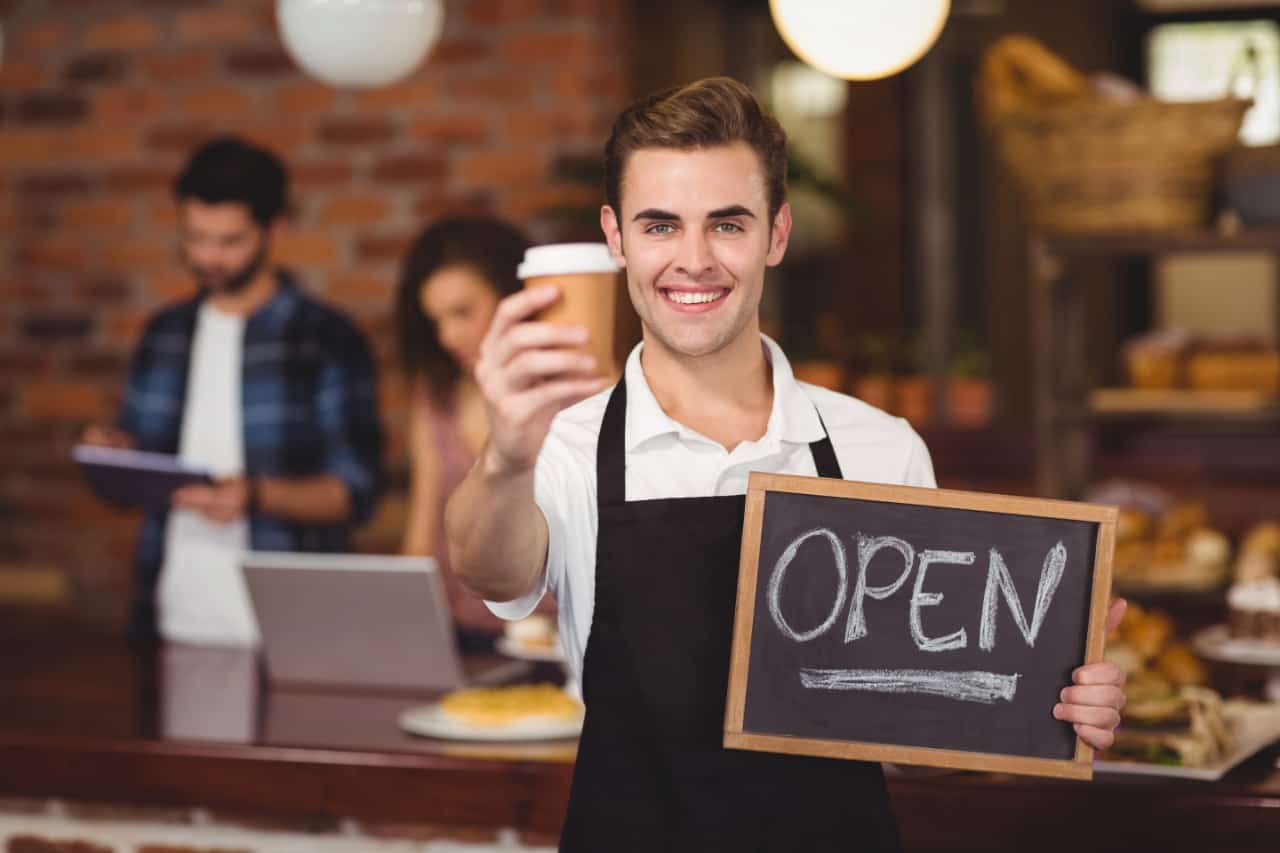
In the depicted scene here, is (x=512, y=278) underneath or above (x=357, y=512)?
above

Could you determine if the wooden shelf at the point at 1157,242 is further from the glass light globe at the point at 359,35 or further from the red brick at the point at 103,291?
the red brick at the point at 103,291

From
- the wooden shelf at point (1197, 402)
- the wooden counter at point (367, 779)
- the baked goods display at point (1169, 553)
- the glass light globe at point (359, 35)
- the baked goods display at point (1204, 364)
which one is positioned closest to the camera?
the wooden counter at point (367, 779)

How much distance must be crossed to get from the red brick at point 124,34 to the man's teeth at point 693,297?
3.51 m

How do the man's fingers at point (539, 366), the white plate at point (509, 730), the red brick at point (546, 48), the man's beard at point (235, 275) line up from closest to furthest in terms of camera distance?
the man's fingers at point (539, 366) < the white plate at point (509, 730) < the man's beard at point (235, 275) < the red brick at point (546, 48)

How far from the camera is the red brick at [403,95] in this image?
14.1ft

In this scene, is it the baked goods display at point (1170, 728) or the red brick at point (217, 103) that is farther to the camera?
the red brick at point (217, 103)

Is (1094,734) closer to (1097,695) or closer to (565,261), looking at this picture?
(1097,695)

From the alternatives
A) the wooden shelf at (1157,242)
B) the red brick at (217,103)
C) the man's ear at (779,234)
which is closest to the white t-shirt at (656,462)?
the man's ear at (779,234)

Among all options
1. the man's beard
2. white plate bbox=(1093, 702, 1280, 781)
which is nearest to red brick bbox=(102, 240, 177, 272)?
the man's beard

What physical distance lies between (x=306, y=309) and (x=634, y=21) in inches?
68.5

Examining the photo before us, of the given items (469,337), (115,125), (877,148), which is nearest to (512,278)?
(469,337)

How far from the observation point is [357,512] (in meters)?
3.05

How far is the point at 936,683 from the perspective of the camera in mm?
1447

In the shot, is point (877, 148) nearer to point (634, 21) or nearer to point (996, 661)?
point (634, 21)
